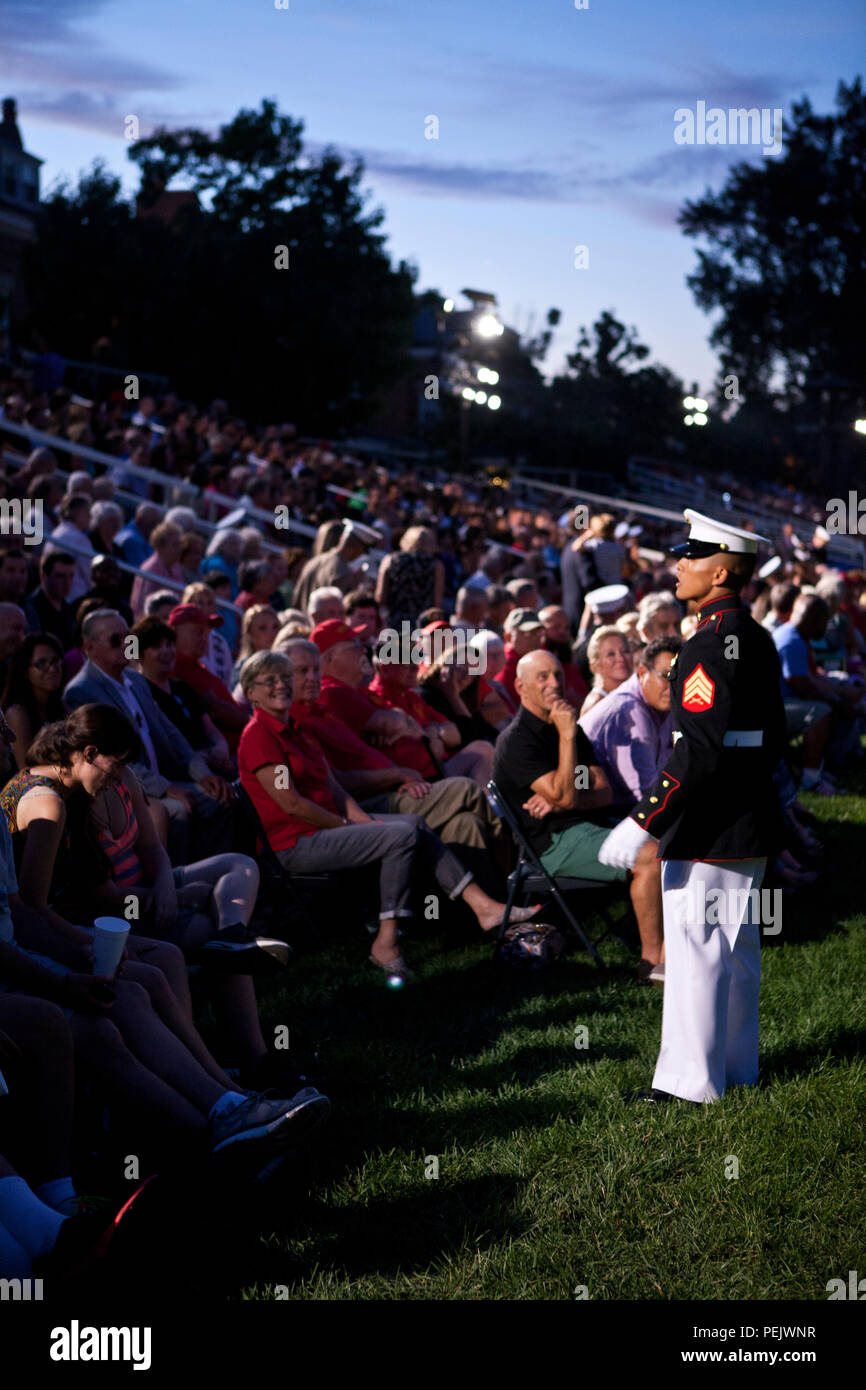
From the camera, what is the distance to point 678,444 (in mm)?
52219

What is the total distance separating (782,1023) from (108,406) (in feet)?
46.7

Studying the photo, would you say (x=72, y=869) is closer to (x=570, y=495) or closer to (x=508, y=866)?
(x=508, y=866)

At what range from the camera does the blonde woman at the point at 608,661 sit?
7.82 metres

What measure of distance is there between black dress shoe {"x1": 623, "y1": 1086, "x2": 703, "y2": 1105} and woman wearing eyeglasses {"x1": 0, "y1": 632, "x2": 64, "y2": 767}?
2847 millimetres

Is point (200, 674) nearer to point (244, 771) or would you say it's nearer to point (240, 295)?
point (244, 771)

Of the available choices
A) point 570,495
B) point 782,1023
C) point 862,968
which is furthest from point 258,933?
point 570,495

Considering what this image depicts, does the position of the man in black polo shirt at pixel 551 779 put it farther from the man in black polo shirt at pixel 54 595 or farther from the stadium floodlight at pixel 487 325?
the stadium floodlight at pixel 487 325

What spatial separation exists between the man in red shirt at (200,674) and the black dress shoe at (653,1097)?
344 centimetres

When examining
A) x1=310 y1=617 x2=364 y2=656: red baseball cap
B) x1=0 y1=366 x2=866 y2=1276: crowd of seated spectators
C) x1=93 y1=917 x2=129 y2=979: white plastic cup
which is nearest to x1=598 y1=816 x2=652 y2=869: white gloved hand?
x1=0 y1=366 x2=866 y2=1276: crowd of seated spectators

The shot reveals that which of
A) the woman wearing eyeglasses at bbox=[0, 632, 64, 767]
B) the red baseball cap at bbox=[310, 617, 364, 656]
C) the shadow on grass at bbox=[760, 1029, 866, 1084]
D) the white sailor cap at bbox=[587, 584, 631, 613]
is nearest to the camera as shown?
the shadow on grass at bbox=[760, 1029, 866, 1084]

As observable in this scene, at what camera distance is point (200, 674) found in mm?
7723

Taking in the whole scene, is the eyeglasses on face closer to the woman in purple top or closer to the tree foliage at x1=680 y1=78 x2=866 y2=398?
the woman in purple top

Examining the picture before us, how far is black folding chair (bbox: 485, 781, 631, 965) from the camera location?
6.51m

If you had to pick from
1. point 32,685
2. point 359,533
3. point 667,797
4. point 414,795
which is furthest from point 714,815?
point 359,533
